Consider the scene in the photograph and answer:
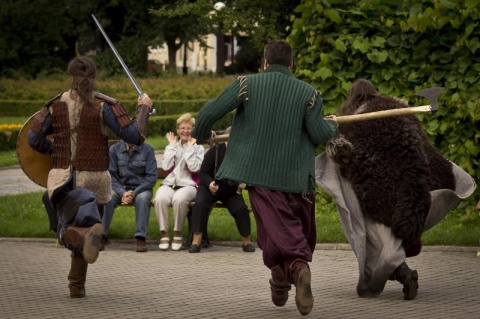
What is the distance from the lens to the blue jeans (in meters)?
13.7

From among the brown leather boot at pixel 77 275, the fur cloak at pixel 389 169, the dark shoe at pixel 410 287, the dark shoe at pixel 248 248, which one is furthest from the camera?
the dark shoe at pixel 248 248

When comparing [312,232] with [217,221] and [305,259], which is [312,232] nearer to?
[305,259]

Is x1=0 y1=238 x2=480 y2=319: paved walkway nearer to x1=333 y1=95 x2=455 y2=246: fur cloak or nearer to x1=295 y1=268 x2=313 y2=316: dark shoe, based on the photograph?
x1=295 y1=268 x2=313 y2=316: dark shoe

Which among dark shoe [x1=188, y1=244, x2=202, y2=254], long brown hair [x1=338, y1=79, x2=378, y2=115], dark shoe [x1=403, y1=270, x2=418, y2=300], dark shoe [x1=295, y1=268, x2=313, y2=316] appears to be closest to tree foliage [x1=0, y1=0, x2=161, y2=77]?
dark shoe [x1=188, y1=244, x2=202, y2=254]

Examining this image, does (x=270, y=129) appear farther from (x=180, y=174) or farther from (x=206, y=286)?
(x=180, y=174)

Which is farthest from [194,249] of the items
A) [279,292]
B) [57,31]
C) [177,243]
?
[57,31]

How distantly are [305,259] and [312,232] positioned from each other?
0.50 metres

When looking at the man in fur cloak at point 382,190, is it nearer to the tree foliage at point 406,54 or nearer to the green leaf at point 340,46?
the tree foliage at point 406,54

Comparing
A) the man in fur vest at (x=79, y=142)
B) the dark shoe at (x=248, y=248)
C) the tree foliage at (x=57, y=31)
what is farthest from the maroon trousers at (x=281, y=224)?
the tree foliage at (x=57, y=31)

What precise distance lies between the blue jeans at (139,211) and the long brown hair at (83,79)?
3.65 m

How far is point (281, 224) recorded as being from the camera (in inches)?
360

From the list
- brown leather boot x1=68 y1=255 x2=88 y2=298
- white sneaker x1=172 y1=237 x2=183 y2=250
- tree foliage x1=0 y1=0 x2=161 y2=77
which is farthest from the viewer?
tree foliage x1=0 y1=0 x2=161 y2=77

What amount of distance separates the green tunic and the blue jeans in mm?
4561

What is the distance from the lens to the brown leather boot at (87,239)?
9.76 meters
